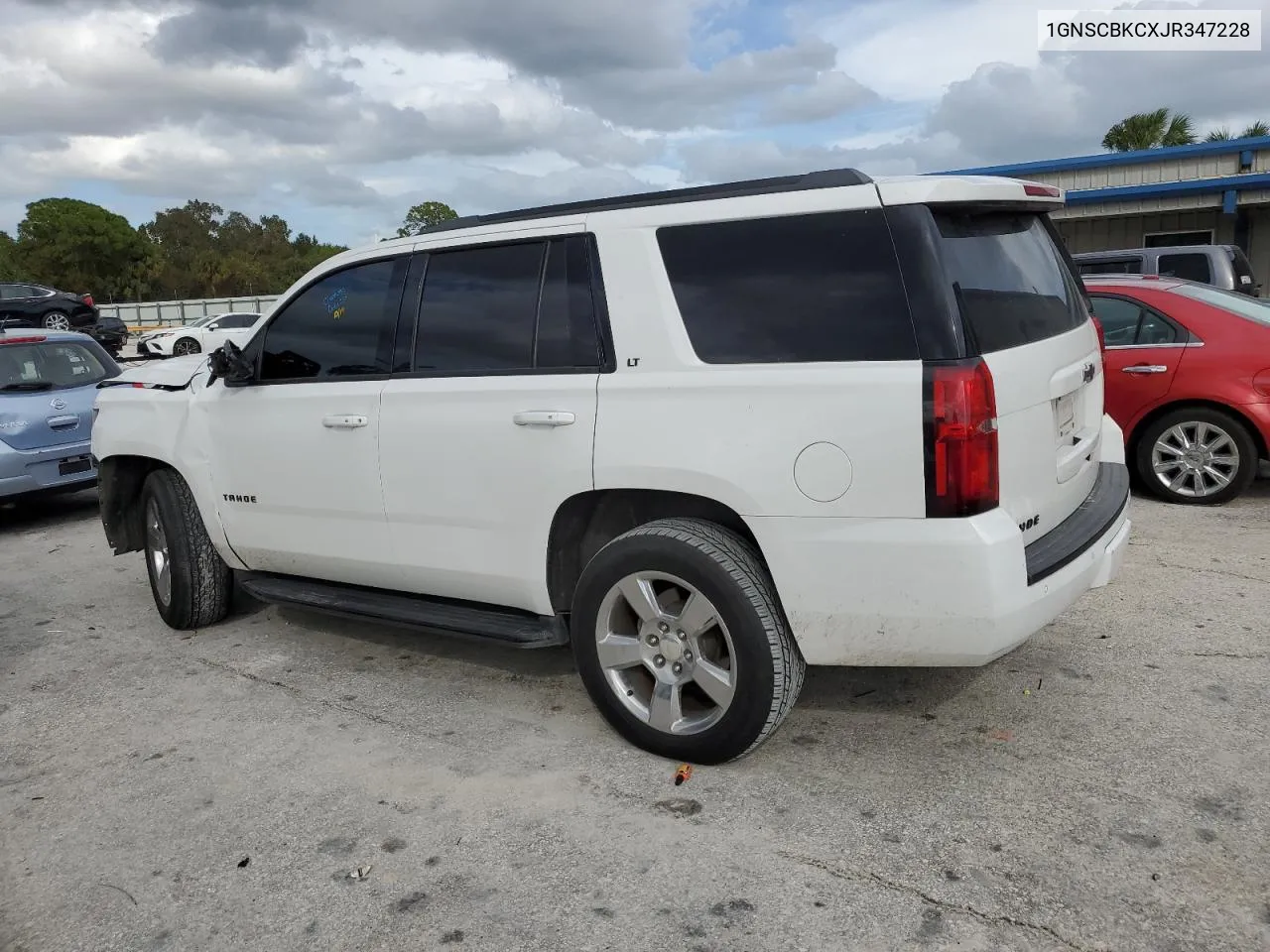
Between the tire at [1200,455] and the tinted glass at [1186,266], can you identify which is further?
the tinted glass at [1186,266]

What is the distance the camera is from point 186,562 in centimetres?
512

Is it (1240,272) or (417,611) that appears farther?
(1240,272)

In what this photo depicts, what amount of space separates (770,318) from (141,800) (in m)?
2.69

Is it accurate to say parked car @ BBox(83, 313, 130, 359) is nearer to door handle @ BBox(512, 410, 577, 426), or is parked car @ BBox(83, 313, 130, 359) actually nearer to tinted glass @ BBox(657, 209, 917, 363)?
door handle @ BBox(512, 410, 577, 426)

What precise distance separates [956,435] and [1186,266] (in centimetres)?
892

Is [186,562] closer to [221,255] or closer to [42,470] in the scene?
[42,470]

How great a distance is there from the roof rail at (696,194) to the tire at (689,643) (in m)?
1.12

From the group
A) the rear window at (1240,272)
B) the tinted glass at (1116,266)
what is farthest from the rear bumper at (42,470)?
the rear window at (1240,272)

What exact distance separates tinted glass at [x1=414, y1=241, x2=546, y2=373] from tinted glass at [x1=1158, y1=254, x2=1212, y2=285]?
8.64 meters

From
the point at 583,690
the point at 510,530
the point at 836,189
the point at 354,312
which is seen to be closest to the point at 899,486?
the point at 836,189

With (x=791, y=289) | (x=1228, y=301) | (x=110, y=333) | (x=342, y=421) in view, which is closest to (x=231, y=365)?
(x=342, y=421)

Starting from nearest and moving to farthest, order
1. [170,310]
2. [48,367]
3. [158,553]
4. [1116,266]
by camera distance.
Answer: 1. [158,553]
2. [48,367]
3. [1116,266]
4. [170,310]

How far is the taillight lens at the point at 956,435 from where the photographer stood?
2898 millimetres

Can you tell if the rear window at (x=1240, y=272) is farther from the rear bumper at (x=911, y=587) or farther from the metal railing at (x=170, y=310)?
the metal railing at (x=170, y=310)
